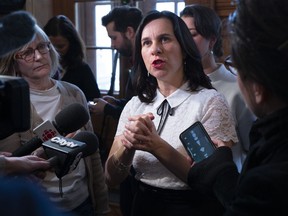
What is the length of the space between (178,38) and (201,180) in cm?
63

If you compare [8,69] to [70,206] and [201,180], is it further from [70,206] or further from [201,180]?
[201,180]

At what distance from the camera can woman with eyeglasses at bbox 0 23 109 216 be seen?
1.54 metres

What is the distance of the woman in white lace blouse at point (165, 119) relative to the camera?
1268 millimetres

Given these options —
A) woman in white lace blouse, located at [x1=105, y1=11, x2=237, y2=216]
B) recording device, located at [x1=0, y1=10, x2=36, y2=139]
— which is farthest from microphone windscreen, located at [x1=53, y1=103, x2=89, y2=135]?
recording device, located at [x1=0, y1=10, x2=36, y2=139]

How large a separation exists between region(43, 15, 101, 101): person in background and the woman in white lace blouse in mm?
1012

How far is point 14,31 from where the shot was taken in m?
0.74

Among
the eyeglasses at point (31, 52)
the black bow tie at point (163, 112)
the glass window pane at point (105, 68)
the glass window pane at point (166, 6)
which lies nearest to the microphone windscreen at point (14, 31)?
the black bow tie at point (163, 112)

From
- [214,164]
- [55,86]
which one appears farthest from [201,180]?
[55,86]

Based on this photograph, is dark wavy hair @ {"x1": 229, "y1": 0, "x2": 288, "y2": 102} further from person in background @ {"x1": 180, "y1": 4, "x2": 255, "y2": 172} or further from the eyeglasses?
the eyeglasses

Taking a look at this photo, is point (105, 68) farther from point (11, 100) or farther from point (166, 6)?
point (11, 100)

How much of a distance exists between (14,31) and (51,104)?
884 millimetres

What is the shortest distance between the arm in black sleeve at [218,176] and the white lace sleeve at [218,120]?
0.28 metres

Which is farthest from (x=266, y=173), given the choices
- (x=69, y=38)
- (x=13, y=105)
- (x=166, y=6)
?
(x=166, y=6)

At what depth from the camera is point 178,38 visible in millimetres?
1467
